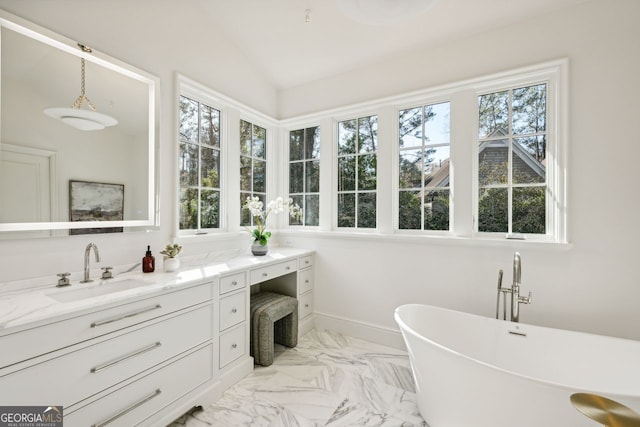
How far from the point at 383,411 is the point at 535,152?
88.3 inches

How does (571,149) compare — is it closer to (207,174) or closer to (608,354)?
(608,354)

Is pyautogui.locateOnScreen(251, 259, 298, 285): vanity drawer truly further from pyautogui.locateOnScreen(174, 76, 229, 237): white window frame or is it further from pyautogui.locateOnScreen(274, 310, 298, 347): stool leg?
pyautogui.locateOnScreen(174, 76, 229, 237): white window frame

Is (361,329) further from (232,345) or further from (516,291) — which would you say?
(516,291)

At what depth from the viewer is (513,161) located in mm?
2297

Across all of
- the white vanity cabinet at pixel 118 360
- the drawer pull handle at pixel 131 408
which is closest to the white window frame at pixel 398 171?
the white vanity cabinet at pixel 118 360

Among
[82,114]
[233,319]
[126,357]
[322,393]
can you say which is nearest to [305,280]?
[233,319]

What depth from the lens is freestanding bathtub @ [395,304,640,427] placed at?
126 centimetres

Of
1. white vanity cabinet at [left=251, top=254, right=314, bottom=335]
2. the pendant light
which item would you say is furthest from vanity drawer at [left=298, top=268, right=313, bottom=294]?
the pendant light

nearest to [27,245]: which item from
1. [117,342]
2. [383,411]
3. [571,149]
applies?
[117,342]

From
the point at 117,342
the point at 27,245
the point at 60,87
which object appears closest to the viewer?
the point at 117,342

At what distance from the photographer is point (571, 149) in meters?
2.03

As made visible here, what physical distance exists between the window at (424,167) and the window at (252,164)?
157 cm

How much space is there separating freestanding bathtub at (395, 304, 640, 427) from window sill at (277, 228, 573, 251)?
59cm

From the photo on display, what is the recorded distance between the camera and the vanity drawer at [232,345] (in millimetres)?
2044
